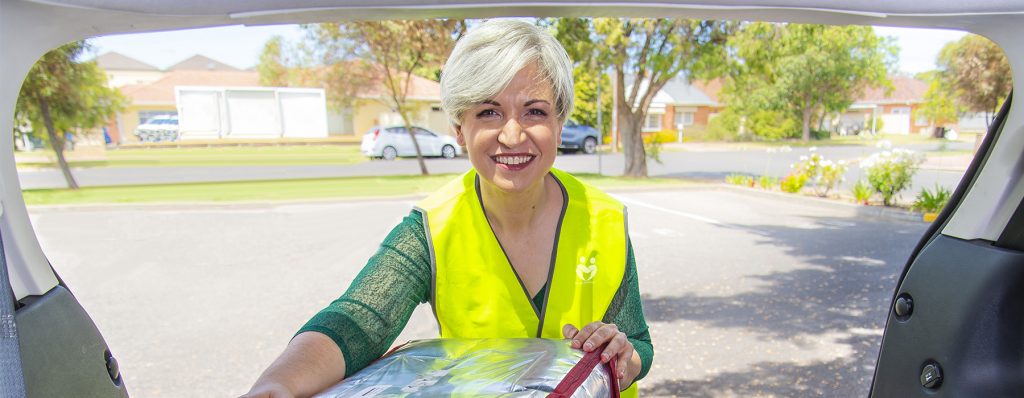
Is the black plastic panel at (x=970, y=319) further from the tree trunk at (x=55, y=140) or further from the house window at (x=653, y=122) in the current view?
the house window at (x=653, y=122)

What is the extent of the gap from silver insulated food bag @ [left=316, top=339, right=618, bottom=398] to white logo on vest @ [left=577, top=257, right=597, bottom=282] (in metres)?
0.31

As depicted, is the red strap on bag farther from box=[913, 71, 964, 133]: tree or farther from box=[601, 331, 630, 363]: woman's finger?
box=[913, 71, 964, 133]: tree

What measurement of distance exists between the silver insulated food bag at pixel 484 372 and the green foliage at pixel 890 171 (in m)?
11.4

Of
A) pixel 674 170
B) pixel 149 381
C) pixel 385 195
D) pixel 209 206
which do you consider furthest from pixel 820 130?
pixel 149 381

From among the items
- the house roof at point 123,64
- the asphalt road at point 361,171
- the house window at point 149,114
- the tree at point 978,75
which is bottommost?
the asphalt road at point 361,171

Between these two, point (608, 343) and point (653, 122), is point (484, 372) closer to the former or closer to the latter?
point (608, 343)

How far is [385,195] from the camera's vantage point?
13.4 m

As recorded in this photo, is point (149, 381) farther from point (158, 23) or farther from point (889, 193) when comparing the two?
point (889, 193)

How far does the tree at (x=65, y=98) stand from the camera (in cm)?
1476

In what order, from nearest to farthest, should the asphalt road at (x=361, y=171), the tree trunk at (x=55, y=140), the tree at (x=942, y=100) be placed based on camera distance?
the tree trunk at (x=55, y=140)
the tree at (x=942, y=100)
the asphalt road at (x=361, y=171)

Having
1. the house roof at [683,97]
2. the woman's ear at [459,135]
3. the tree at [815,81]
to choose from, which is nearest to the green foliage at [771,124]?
the tree at [815,81]

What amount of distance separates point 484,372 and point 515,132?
56cm

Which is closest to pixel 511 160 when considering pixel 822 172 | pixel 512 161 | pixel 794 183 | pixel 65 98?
pixel 512 161

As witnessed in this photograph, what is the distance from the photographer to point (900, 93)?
161ft
